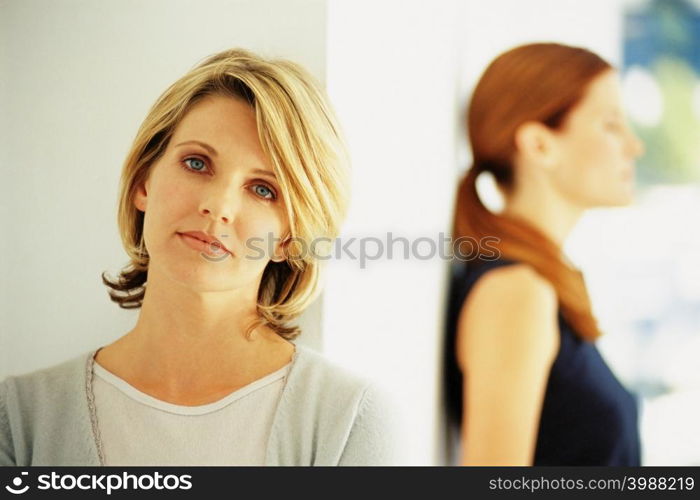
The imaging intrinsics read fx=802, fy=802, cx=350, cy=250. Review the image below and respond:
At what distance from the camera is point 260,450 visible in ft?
3.73

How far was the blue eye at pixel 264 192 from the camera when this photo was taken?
1118 millimetres

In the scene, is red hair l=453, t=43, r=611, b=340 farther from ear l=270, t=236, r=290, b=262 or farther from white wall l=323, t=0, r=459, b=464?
ear l=270, t=236, r=290, b=262

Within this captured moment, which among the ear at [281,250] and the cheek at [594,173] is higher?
the cheek at [594,173]

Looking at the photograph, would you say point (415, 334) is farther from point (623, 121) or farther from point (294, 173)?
point (623, 121)

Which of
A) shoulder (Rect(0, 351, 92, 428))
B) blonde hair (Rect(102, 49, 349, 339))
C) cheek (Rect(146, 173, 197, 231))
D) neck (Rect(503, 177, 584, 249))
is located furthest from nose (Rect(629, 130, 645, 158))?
shoulder (Rect(0, 351, 92, 428))

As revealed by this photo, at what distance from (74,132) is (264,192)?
32 cm

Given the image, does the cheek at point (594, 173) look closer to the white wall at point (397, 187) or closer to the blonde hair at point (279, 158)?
the white wall at point (397, 187)

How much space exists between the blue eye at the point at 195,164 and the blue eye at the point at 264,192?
0.26 ft

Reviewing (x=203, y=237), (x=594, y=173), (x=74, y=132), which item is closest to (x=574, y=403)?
(x=594, y=173)

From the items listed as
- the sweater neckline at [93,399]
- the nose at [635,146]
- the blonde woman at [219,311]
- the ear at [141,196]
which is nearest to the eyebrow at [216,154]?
the blonde woman at [219,311]

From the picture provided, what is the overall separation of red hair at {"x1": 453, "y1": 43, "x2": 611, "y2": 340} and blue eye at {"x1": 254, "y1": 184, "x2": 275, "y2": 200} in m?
0.28

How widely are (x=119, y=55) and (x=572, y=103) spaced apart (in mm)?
670

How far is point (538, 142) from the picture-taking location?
1.15 metres
